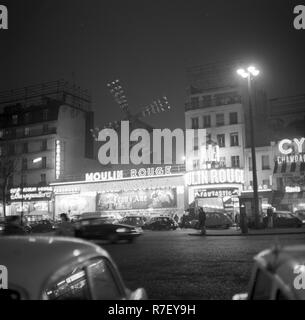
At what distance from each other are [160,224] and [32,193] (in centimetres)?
2750

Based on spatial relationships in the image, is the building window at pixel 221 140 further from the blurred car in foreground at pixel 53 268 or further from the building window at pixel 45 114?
the blurred car in foreground at pixel 53 268

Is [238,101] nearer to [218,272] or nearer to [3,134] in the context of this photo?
[3,134]

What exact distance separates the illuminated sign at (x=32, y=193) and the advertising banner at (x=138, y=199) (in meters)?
8.06

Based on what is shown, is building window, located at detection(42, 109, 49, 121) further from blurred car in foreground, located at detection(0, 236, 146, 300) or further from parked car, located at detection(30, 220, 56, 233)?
blurred car in foreground, located at detection(0, 236, 146, 300)

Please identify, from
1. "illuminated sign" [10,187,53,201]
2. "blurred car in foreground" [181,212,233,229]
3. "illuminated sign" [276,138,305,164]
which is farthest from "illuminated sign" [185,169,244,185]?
"illuminated sign" [10,187,53,201]

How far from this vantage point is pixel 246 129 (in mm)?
52125

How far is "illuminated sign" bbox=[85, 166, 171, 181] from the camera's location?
49375mm

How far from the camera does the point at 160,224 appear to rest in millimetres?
36875

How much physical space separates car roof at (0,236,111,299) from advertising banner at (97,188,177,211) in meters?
45.7

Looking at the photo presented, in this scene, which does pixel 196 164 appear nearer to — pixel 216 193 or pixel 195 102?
pixel 216 193

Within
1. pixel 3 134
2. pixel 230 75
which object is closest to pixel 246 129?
pixel 230 75

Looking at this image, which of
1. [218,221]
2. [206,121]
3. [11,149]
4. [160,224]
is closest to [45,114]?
[11,149]
